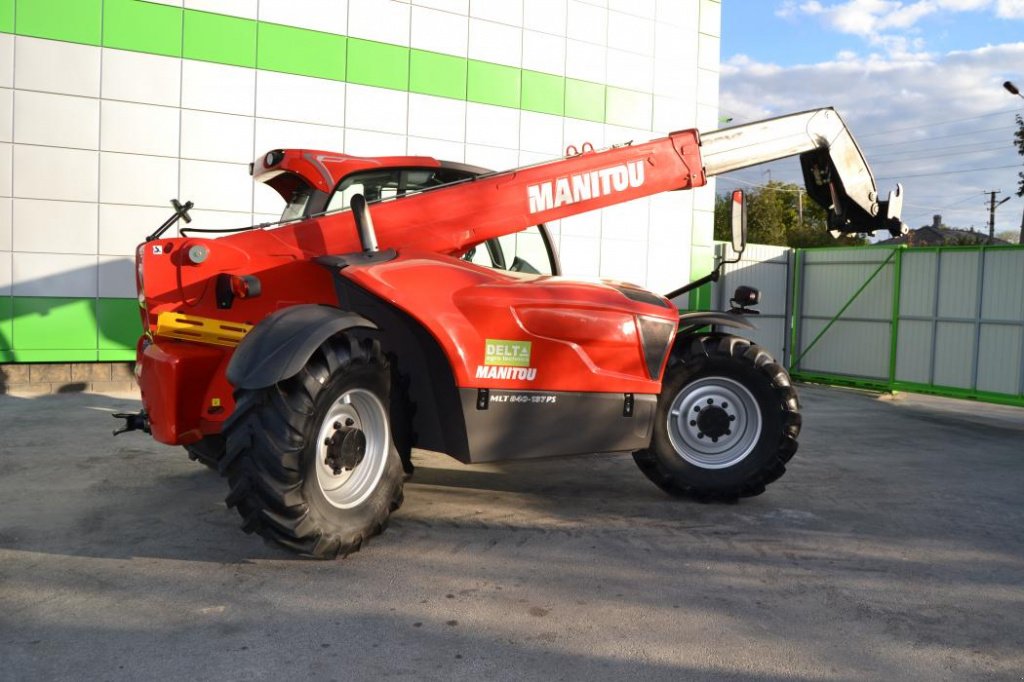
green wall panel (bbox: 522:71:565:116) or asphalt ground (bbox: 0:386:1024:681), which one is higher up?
green wall panel (bbox: 522:71:565:116)

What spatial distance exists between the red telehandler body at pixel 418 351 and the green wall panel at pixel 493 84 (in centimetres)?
791

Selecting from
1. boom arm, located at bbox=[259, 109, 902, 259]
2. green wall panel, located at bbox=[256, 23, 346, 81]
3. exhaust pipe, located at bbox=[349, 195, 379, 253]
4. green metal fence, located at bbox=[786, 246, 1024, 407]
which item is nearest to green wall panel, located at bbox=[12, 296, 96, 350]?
green wall panel, located at bbox=[256, 23, 346, 81]

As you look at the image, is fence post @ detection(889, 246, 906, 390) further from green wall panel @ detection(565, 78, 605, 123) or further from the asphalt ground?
the asphalt ground

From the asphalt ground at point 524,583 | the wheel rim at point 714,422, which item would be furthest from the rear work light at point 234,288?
the wheel rim at point 714,422

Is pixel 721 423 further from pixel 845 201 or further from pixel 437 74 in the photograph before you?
pixel 437 74

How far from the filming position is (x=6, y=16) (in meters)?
10.6

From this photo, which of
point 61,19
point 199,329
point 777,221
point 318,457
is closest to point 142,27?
point 61,19

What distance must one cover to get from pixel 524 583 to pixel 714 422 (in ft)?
7.28

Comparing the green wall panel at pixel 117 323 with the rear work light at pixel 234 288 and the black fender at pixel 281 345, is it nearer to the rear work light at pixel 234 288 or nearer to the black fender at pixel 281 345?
the rear work light at pixel 234 288

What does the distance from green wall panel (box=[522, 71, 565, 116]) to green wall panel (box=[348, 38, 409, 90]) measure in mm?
2211

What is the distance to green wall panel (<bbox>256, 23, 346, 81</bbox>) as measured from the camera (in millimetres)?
11930

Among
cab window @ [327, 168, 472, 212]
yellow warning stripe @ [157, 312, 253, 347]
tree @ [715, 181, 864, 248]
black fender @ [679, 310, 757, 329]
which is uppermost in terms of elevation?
tree @ [715, 181, 864, 248]

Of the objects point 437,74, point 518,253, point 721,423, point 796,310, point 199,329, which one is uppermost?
point 437,74

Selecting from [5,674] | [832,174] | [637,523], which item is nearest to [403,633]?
[5,674]
